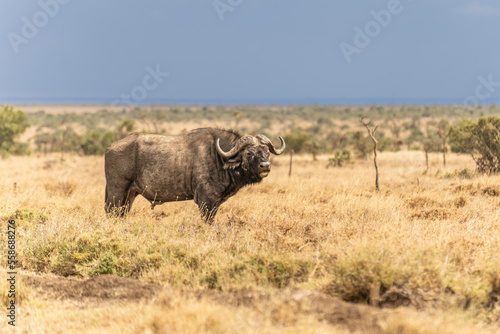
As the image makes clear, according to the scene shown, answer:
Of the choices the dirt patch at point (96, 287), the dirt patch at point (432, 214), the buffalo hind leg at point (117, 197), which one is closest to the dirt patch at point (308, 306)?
the dirt patch at point (96, 287)

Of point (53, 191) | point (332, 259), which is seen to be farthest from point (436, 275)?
point (53, 191)

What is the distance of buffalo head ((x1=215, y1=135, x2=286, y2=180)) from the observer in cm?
891

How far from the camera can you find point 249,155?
900 cm

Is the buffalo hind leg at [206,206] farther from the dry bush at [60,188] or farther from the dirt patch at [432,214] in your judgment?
the dry bush at [60,188]

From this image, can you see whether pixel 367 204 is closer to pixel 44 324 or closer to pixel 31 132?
pixel 44 324

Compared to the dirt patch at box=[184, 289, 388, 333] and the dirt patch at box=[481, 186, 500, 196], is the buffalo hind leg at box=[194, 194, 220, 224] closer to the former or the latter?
the dirt patch at box=[184, 289, 388, 333]

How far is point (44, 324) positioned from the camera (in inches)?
229

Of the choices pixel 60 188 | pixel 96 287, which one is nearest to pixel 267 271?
pixel 96 287

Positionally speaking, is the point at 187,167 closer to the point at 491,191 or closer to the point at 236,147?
the point at 236,147

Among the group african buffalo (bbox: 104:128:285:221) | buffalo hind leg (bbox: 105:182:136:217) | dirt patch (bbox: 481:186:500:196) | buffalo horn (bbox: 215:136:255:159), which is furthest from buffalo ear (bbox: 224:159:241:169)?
dirt patch (bbox: 481:186:500:196)

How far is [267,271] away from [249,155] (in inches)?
112

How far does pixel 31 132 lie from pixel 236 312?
78.1 meters

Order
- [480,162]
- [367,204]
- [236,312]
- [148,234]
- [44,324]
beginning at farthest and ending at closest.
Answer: [480,162]
[367,204]
[148,234]
[44,324]
[236,312]

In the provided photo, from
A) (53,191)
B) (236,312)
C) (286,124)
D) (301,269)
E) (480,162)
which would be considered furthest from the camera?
(286,124)
